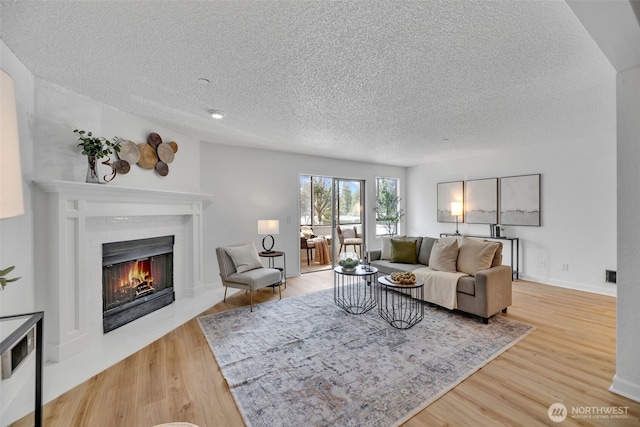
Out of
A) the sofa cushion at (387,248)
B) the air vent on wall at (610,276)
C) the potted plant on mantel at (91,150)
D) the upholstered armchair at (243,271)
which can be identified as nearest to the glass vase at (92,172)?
the potted plant on mantel at (91,150)

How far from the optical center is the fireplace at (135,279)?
3036 millimetres

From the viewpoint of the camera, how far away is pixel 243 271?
3883mm

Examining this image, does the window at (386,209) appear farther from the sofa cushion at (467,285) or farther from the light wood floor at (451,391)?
the light wood floor at (451,391)

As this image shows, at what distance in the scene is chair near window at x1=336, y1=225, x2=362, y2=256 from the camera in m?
6.29

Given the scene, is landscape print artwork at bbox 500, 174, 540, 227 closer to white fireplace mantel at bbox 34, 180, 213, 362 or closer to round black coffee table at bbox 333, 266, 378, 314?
round black coffee table at bbox 333, 266, 378, 314

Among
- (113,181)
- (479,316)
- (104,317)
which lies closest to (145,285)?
(104,317)

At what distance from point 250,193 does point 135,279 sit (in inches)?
85.3

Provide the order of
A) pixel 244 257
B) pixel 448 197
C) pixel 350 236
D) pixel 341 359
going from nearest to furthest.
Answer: pixel 341 359
pixel 244 257
pixel 448 197
pixel 350 236

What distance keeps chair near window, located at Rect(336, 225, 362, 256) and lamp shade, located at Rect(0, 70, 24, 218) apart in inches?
223

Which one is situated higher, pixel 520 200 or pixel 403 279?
pixel 520 200

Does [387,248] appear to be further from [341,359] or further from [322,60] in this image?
[322,60]

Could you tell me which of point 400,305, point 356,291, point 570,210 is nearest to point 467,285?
point 400,305

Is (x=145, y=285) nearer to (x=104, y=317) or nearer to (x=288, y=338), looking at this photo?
(x=104, y=317)

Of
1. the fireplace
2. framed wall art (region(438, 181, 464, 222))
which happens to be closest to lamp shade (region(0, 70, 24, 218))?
the fireplace
